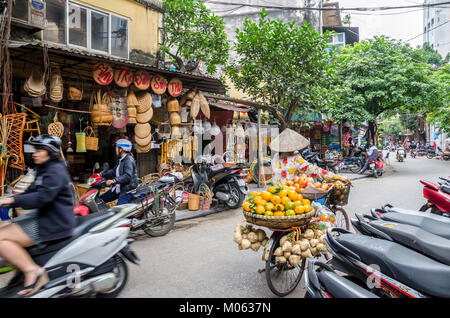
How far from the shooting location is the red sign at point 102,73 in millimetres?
6617

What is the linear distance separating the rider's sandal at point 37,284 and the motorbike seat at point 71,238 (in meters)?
0.20

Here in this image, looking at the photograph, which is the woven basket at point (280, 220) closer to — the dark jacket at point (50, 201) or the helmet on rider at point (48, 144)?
the dark jacket at point (50, 201)

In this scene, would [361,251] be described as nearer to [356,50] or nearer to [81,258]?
A: [81,258]

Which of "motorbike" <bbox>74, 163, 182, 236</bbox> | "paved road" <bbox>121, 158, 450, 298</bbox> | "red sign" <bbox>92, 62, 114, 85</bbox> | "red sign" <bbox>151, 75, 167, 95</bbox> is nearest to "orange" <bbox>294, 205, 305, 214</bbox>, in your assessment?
"paved road" <bbox>121, 158, 450, 298</bbox>

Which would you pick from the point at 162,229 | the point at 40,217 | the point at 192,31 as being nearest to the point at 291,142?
the point at 162,229

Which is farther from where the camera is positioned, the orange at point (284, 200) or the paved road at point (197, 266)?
the paved road at point (197, 266)

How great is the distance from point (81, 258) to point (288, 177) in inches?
134

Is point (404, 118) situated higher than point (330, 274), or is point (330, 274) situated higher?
point (404, 118)

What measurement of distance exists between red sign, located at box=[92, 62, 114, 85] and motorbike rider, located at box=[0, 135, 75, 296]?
3902 mm

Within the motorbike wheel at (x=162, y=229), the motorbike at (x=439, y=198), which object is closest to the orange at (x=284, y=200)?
the motorbike wheel at (x=162, y=229)

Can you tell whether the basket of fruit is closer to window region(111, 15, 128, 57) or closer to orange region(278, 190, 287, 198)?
orange region(278, 190, 287, 198)

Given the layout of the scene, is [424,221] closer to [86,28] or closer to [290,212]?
[290,212]

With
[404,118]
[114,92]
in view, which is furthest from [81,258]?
[404,118]

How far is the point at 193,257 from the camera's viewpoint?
4605mm
